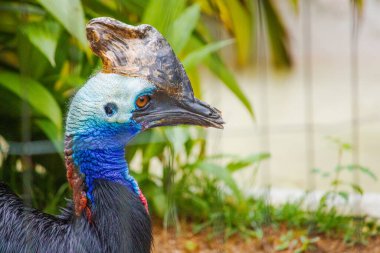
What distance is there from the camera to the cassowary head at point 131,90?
183 centimetres

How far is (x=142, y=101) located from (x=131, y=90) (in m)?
0.05

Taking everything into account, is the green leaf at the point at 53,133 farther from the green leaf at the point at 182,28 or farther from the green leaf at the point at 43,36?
the green leaf at the point at 182,28

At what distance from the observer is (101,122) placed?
1.83 metres

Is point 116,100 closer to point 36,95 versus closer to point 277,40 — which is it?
→ point 36,95

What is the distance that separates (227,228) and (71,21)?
3.25 ft

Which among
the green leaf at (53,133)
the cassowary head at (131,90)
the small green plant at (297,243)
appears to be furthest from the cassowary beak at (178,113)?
the small green plant at (297,243)

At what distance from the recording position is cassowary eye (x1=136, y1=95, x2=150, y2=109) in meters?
1.86

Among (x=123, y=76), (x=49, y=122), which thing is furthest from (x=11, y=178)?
(x=123, y=76)

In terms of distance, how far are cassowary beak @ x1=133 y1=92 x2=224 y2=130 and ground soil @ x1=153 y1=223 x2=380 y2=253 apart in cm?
88

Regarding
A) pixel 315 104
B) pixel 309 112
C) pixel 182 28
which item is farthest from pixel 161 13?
pixel 315 104

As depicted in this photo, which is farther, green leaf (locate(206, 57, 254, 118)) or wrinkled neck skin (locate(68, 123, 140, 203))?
green leaf (locate(206, 57, 254, 118))

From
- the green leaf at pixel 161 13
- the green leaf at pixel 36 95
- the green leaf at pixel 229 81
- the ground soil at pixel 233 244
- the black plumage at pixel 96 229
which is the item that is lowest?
the ground soil at pixel 233 244

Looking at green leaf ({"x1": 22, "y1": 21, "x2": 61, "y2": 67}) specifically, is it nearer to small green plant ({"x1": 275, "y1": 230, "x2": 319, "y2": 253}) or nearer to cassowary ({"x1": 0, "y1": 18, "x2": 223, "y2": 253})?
cassowary ({"x1": 0, "y1": 18, "x2": 223, "y2": 253})

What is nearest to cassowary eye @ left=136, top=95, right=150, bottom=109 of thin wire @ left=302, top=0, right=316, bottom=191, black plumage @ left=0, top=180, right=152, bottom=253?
black plumage @ left=0, top=180, right=152, bottom=253
